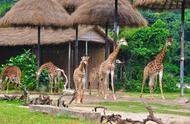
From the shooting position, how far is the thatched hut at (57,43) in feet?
86.5

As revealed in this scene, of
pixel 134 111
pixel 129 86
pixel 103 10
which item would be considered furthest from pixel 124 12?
pixel 134 111

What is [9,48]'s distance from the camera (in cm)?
2820

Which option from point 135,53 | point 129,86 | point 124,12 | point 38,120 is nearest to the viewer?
point 38,120

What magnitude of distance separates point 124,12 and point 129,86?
5901mm

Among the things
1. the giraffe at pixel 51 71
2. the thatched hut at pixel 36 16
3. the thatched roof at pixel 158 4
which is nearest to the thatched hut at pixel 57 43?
the thatched hut at pixel 36 16

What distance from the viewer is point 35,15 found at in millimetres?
21828

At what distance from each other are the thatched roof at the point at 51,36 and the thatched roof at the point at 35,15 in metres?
3.36

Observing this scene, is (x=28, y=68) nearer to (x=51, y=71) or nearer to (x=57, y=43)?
(x=51, y=71)

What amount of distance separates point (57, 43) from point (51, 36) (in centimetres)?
125

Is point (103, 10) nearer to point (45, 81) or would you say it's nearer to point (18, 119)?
point (45, 81)

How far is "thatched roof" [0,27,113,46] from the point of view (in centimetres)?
2618

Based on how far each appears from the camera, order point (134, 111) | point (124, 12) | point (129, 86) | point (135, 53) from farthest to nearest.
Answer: point (135, 53)
point (129, 86)
point (124, 12)
point (134, 111)

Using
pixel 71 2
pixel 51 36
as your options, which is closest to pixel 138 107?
pixel 51 36

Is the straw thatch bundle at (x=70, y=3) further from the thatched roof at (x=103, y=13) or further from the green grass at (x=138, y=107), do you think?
the green grass at (x=138, y=107)
